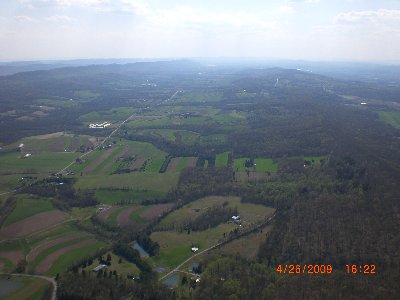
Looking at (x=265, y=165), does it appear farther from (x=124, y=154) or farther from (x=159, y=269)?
(x=159, y=269)

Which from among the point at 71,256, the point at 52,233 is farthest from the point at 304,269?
Result: the point at 52,233

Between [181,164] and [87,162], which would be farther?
[87,162]

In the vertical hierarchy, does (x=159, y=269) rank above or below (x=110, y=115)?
below

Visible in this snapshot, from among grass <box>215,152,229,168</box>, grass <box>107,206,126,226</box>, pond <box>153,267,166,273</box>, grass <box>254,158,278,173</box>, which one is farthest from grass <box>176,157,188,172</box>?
pond <box>153,267,166,273</box>

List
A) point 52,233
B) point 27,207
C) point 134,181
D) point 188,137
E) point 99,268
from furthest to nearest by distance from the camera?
point 188,137, point 134,181, point 27,207, point 52,233, point 99,268
